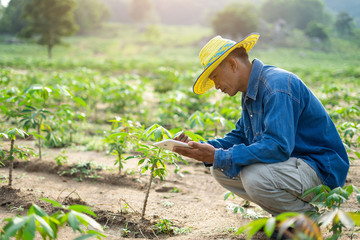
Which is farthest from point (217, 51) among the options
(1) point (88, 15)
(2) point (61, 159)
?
(1) point (88, 15)

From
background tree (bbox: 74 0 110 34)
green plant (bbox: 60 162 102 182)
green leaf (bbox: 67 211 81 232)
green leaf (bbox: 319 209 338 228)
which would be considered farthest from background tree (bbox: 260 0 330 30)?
background tree (bbox: 74 0 110 34)

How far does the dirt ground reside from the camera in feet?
7.54

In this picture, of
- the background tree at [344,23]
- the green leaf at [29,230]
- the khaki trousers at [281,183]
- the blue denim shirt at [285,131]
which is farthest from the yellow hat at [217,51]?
the background tree at [344,23]

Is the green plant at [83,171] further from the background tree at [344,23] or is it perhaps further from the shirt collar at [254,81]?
the background tree at [344,23]

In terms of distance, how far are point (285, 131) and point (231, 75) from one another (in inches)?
18.7

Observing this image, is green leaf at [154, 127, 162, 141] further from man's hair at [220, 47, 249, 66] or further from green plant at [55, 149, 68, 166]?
green plant at [55, 149, 68, 166]

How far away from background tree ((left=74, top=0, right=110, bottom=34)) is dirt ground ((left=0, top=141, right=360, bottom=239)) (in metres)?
41.8

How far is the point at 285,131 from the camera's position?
5.68ft

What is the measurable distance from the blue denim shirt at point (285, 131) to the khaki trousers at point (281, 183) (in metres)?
0.05

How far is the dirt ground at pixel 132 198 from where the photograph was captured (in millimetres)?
2299

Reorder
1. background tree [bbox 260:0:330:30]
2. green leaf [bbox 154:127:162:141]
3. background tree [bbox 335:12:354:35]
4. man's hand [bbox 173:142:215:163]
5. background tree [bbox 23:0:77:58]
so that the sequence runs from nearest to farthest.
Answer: man's hand [bbox 173:142:215:163]
green leaf [bbox 154:127:162:141]
background tree [bbox 335:12:354:35]
background tree [bbox 23:0:77:58]
background tree [bbox 260:0:330:30]

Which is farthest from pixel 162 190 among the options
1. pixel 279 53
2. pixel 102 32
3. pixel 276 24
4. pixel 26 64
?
pixel 102 32

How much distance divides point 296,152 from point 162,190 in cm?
144

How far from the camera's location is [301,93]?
187 cm
